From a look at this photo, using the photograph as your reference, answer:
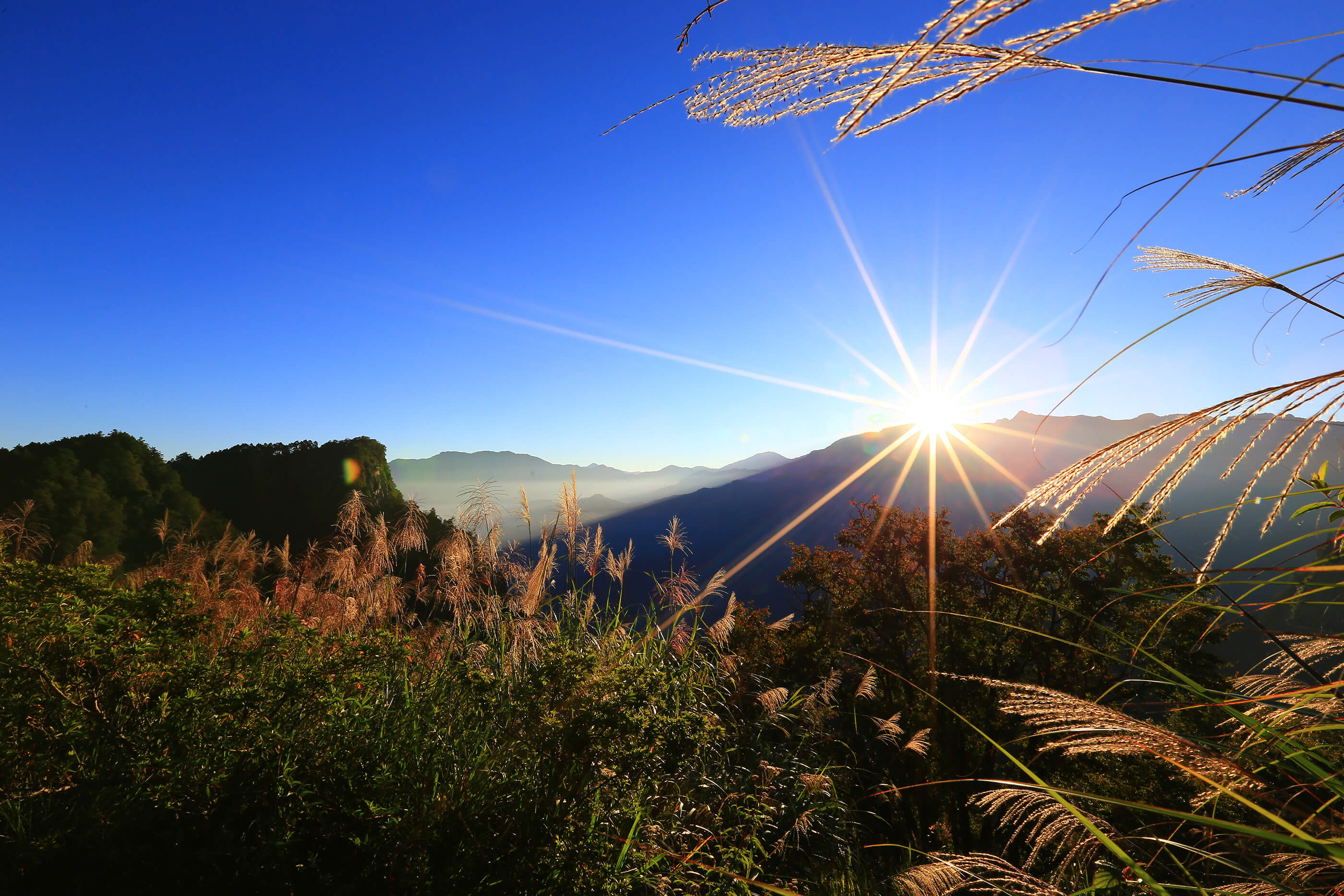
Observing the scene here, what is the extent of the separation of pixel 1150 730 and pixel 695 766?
255 centimetres

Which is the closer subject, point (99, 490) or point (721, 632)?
point (721, 632)

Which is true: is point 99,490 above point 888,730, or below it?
above

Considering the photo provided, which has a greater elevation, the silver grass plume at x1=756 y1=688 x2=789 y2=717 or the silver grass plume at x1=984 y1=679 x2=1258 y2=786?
the silver grass plume at x1=984 y1=679 x2=1258 y2=786

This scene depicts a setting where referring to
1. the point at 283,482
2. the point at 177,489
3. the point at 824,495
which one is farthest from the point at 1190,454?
the point at 824,495

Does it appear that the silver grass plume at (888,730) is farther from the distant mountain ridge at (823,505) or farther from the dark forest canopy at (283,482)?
the distant mountain ridge at (823,505)

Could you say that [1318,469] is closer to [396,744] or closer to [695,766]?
[695,766]

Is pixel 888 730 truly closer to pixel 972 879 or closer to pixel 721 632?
pixel 721 632

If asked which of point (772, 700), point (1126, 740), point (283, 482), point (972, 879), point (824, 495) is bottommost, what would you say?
point (824, 495)

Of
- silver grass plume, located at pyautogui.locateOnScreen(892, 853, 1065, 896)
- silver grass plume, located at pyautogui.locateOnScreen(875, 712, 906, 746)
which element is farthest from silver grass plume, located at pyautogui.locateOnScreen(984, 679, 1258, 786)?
silver grass plume, located at pyautogui.locateOnScreen(875, 712, 906, 746)

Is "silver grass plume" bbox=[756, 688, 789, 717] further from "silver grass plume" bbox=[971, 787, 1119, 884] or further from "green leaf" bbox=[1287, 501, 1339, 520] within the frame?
"green leaf" bbox=[1287, 501, 1339, 520]

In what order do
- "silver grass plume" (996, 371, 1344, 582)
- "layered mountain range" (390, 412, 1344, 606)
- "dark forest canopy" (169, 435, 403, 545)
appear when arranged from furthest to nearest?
"dark forest canopy" (169, 435, 403, 545) → "layered mountain range" (390, 412, 1344, 606) → "silver grass plume" (996, 371, 1344, 582)

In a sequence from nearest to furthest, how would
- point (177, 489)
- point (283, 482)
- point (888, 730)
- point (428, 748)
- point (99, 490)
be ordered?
1. point (428, 748)
2. point (888, 730)
3. point (99, 490)
4. point (177, 489)
5. point (283, 482)

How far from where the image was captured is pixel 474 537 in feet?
19.0

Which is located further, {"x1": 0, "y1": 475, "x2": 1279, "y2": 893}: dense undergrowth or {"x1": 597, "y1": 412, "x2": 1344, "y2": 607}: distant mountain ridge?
{"x1": 597, "y1": 412, "x2": 1344, "y2": 607}: distant mountain ridge
